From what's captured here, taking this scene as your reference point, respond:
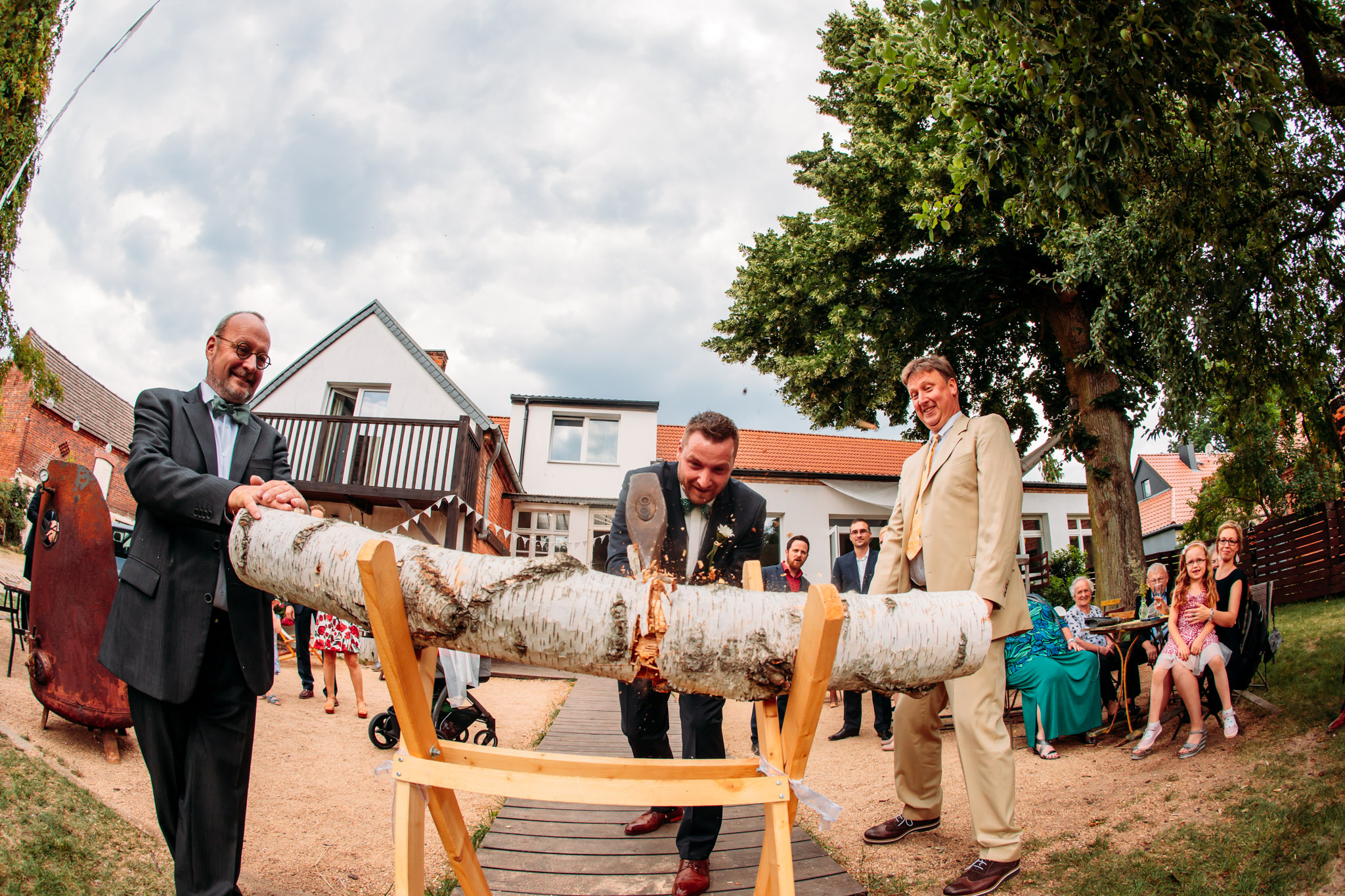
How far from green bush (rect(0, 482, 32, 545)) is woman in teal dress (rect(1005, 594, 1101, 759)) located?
1840 centimetres

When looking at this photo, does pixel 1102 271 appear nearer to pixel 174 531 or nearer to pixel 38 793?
pixel 174 531

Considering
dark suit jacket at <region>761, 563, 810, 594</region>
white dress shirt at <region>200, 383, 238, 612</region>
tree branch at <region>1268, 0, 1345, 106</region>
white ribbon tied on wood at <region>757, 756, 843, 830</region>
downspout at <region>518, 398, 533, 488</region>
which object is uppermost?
downspout at <region>518, 398, 533, 488</region>

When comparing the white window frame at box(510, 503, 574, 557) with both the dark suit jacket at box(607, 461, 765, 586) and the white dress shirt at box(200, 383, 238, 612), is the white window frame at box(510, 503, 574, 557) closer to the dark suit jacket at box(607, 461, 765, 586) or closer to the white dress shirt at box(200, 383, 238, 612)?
the dark suit jacket at box(607, 461, 765, 586)

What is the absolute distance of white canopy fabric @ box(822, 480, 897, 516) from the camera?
58.2 feet

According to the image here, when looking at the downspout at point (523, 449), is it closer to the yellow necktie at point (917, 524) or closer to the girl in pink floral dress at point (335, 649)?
the girl in pink floral dress at point (335, 649)

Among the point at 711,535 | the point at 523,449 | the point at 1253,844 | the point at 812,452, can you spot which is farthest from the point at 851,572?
the point at 812,452

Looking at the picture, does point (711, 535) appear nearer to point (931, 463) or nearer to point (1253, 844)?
point (931, 463)

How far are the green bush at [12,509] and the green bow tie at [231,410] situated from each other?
16.7m

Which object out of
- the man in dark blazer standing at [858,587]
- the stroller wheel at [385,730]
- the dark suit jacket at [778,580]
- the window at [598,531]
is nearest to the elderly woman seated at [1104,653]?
the man in dark blazer standing at [858,587]

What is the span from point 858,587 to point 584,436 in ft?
44.5

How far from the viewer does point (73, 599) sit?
367 centimetres

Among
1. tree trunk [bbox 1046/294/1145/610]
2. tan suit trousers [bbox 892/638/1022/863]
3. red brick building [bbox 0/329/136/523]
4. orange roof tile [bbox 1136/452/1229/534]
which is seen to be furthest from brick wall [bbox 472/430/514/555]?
orange roof tile [bbox 1136/452/1229/534]

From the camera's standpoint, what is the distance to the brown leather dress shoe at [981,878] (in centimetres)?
253

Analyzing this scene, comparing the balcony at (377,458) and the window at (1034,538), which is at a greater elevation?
the balcony at (377,458)
